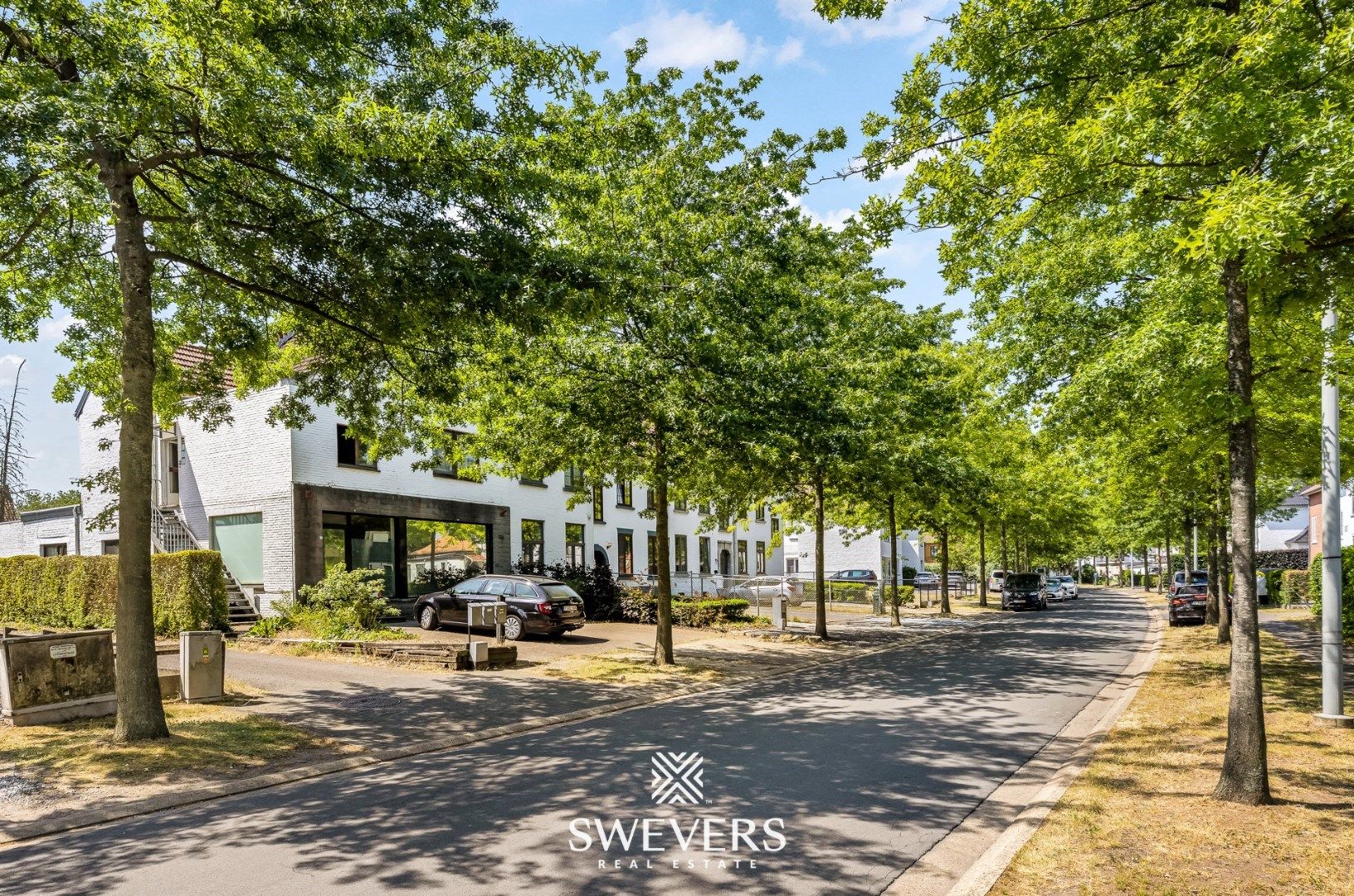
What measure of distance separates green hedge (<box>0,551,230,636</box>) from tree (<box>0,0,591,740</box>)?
7441 millimetres

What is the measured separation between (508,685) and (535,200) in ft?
25.5

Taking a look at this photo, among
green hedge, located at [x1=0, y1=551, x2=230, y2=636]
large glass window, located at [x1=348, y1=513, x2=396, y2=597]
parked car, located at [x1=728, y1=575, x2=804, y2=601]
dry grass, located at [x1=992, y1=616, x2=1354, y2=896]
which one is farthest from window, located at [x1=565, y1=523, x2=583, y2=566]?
dry grass, located at [x1=992, y1=616, x2=1354, y2=896]

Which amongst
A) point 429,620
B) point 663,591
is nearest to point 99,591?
point 429,620

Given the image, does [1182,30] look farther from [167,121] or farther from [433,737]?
[433,737]

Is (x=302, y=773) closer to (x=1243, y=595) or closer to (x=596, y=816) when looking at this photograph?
(x=596, y=816)

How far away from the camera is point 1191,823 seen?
605 cm

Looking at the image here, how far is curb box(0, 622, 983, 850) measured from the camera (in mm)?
6680

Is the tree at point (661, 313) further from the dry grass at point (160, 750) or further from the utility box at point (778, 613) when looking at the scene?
the utility box at point (778, 613)

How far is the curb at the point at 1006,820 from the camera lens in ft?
17.7

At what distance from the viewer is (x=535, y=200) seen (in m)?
10.2

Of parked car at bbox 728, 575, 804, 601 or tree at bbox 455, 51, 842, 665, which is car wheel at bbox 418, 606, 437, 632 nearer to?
tree at bbox 455, 51, 842, 665

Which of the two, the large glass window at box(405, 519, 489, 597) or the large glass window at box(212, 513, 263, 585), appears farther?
the large glass window at box(405, 519, 489, 597)

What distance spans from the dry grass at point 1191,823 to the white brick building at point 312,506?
13.8 meters

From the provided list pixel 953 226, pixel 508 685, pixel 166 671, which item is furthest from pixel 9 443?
pixel 953 226
